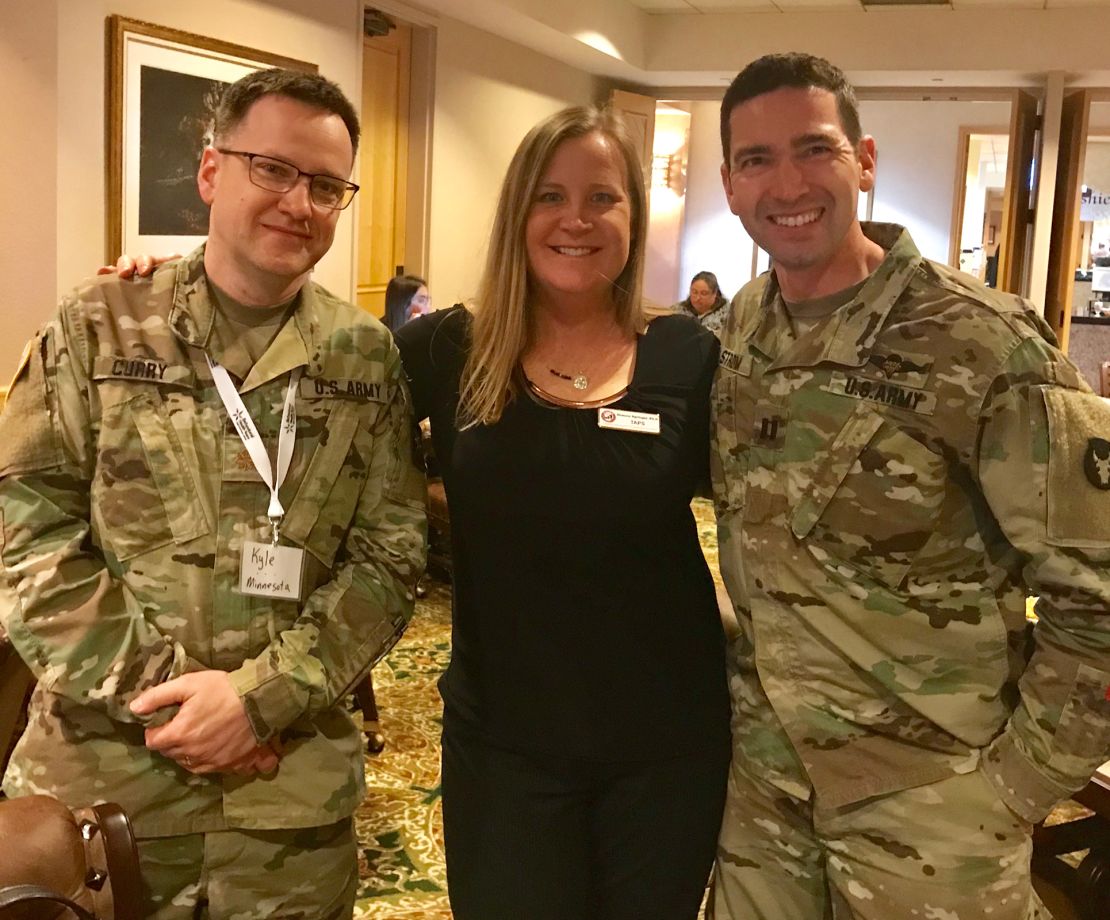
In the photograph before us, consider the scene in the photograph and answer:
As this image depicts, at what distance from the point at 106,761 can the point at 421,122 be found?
18.0ft

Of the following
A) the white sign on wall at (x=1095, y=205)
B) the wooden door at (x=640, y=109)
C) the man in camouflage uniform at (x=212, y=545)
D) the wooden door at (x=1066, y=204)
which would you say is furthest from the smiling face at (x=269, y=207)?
the white sign on wall at (x=1095, y=205)

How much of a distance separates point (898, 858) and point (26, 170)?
365 centimetres

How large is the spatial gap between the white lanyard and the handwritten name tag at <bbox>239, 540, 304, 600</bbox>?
2cm

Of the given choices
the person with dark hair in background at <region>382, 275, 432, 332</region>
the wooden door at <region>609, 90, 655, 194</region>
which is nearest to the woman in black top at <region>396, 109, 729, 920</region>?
the person with dark hair in background at <region>382, 275, 432, 332</region>

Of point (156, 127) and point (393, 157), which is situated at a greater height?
point (393, 157)

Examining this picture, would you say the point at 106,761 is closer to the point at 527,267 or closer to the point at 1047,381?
→ the point at 527,267

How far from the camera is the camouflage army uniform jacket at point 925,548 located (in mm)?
1447

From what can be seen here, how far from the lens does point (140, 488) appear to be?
152 cm

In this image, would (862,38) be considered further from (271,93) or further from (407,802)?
(271,93)

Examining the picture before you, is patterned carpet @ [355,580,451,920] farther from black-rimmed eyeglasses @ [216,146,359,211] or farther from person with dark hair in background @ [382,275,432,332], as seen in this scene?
black-rimmed eyeglasses @ [216,146,359,211]

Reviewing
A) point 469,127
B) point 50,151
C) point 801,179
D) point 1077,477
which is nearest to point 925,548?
point 1077,477

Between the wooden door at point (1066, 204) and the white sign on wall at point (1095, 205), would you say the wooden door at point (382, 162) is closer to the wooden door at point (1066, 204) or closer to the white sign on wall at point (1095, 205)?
the wooden door at point (1066, 204)

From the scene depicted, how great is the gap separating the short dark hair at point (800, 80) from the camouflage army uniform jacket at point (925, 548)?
0.70 feet

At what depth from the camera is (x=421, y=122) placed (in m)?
6.41
